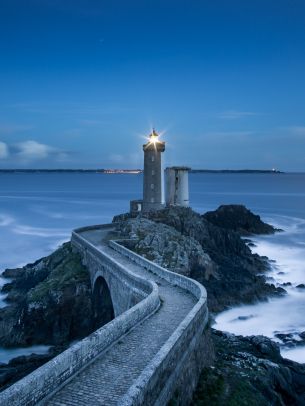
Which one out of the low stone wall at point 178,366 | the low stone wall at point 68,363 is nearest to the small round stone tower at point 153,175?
the low stone wall at point 178,366

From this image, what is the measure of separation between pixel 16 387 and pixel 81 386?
5.66 feet

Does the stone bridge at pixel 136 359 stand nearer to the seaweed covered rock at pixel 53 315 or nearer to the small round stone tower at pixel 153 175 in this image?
the seaweed covered rock at pixel 53 315

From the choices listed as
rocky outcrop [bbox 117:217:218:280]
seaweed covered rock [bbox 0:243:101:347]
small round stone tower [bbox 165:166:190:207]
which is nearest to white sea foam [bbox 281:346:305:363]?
rocky outcrop [bbox 117:217:218:280]

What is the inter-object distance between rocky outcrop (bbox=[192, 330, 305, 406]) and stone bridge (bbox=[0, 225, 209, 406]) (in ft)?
1.98

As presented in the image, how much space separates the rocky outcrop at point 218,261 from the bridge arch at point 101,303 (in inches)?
164

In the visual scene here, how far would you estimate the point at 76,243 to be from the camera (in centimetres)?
3027

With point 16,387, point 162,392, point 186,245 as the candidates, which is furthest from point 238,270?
point 16,387

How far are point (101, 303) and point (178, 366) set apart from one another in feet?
41.0

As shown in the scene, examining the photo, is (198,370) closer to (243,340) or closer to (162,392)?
(162,392)

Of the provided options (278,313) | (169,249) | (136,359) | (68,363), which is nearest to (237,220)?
(169,249)

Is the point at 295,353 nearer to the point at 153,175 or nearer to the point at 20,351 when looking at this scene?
the point at 20,351

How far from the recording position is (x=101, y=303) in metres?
23.2

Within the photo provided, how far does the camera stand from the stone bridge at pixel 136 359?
28.7 feet

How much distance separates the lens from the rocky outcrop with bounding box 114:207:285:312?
1040 inches
